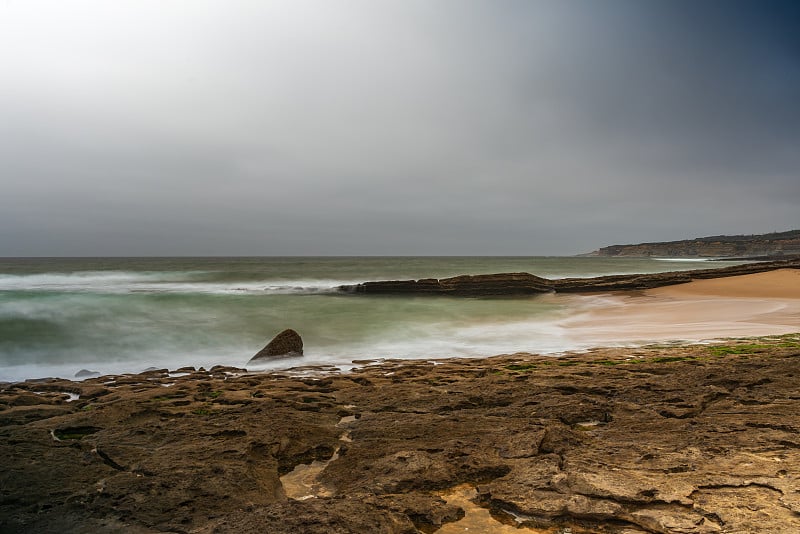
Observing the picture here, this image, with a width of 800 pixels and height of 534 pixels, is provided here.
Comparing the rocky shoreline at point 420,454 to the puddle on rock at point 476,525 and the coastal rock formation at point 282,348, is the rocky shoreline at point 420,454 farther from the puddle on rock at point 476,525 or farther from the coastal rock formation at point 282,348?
the coastal rock formation at point 282,348

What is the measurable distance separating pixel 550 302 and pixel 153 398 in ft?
62.0

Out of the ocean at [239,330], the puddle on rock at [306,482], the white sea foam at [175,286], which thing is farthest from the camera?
the white sea foam at [175,286]

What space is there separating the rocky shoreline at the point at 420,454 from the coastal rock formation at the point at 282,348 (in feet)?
10.2

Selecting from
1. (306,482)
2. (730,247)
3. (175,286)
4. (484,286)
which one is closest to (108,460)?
(306,482)

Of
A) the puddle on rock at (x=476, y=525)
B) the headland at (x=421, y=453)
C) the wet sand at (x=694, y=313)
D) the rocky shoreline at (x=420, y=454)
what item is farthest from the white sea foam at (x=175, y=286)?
the puddle on rock at (x=476, y=525)

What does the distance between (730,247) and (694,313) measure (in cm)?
13298

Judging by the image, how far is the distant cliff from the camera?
10736 centimetres

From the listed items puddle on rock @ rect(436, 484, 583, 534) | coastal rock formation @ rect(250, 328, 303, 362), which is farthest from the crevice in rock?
coastal rock formation @ rect(250, 328, 303, 362)

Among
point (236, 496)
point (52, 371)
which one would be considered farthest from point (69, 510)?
point (52, 371)

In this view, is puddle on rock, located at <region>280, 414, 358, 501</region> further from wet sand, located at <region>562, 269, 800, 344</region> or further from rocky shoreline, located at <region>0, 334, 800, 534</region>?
wet sand, located at <region>562, 269, 800, 344</region>

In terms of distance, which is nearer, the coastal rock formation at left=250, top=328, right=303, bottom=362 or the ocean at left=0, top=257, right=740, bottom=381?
the coastal rock formation at left=250, top=328, right=303, bottom=362

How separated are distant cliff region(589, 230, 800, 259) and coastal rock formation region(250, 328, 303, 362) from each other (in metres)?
113

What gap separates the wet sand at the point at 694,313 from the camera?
11.7m

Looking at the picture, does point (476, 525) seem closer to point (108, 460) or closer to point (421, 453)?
point (421, 453)
